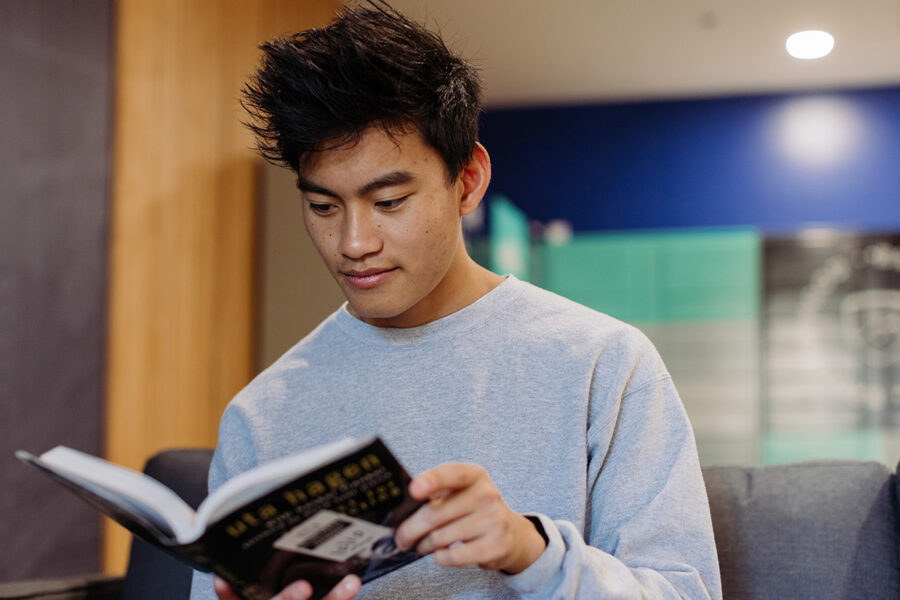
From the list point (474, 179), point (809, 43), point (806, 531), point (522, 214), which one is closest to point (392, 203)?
point (474, 179)

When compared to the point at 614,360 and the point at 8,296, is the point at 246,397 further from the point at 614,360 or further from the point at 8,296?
the point at 8,296

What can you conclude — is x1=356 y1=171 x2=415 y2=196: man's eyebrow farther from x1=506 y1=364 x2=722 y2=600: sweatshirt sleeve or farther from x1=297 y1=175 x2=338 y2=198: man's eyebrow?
x1=506 y1=364 x2=722 y2=600: sweatshirt sleeve

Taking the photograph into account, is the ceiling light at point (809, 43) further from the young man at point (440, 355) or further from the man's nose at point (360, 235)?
the man's nose at point (360, 235)

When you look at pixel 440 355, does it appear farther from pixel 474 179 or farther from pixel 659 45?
pixel 659 45

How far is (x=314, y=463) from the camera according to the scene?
720mm

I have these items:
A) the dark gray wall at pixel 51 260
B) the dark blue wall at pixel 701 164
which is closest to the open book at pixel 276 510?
the dark gray wall at pixel 51 260

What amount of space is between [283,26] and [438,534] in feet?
10.7

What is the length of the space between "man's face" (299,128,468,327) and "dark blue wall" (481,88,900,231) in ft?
14.3

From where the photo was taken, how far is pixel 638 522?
1053 mm

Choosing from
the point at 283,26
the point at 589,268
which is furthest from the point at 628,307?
the point at 283,26

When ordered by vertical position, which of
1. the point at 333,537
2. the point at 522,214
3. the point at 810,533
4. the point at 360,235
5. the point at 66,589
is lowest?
the point at 66,589

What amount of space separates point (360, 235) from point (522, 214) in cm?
449

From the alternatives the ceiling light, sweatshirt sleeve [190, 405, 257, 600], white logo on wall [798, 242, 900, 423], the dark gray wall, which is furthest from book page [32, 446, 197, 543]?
white logo on wall [798, 242, 900, 423]

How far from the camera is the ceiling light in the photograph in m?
4.06
